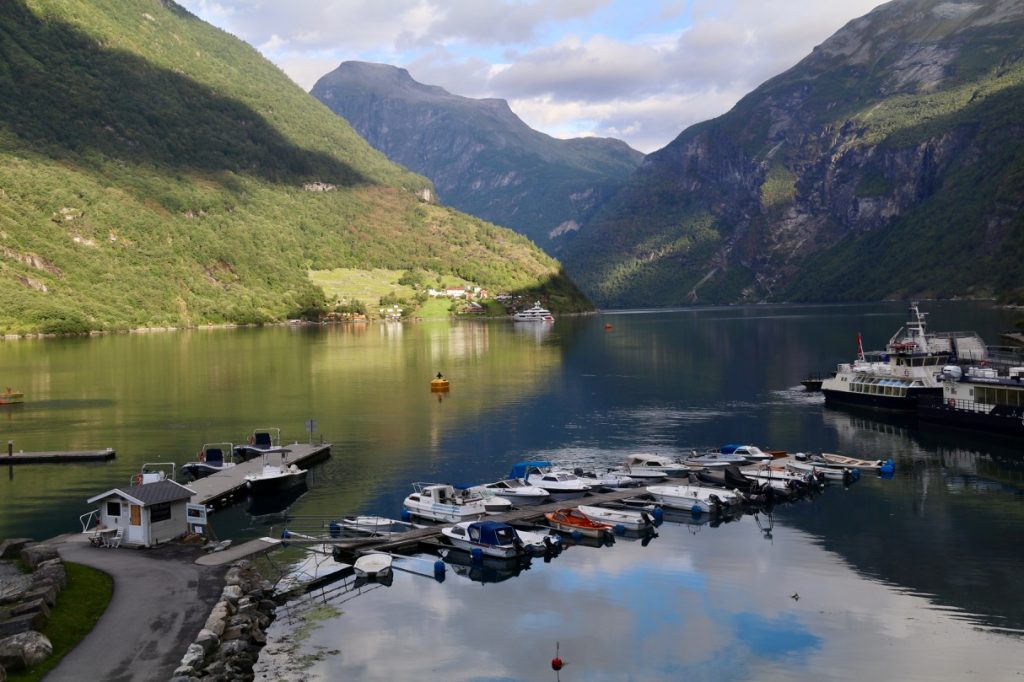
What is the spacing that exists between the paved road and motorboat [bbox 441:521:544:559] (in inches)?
621

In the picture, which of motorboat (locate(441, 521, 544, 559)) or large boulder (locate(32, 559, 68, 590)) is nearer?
large boulder (locate(32, 559, 68, 590))

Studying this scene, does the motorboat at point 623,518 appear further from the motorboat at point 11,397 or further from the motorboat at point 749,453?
the motorboat at point 11,397

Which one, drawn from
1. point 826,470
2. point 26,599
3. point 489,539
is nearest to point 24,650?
point 26,599

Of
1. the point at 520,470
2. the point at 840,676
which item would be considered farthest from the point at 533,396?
the point at 840,676

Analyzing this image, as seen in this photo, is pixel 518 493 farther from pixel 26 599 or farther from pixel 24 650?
pixel 24 650

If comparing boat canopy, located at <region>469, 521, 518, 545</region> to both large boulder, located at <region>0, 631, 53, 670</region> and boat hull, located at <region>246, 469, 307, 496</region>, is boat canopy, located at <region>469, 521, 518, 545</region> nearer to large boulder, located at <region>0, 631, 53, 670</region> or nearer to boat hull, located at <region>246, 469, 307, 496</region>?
boat hull, located at <region>246, 469, 307, 496</region>

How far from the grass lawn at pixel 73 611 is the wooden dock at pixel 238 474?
52.0 feet

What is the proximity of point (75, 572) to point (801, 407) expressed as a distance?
95.8 metres

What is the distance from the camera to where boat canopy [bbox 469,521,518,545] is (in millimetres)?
54106

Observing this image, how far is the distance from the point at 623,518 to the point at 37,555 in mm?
35838

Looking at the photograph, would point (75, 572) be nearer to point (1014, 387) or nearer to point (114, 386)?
point (1014, 387)

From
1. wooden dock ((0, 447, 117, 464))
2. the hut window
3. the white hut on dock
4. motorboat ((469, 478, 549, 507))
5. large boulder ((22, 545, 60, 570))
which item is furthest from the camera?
wooden dock ((0, 447, 117, 464))

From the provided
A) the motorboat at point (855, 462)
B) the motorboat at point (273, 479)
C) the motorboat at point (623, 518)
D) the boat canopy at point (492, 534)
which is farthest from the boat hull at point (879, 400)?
the motorboat at point (273, 479)

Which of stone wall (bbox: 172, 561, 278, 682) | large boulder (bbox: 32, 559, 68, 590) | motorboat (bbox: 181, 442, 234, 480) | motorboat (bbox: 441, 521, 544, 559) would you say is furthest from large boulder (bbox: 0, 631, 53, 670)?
motorboat (bbox: 181, 442, 234, 480)
